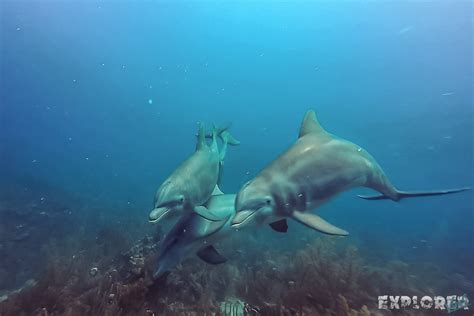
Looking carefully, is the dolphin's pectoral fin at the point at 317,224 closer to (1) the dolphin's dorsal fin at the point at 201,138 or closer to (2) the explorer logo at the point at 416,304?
(1) the dolphin's dorsal fin at the point at 201,138

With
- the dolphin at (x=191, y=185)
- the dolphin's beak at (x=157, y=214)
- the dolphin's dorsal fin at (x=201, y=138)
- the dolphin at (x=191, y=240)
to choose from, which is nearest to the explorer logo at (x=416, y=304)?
the dolphin at (x=191, y=240)

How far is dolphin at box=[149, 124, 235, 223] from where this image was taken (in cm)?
546

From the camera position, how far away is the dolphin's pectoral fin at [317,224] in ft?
15.5

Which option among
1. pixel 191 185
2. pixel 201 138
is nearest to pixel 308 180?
pixel 191 185

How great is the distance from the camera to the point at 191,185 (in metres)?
6.12

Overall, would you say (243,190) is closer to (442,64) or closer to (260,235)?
(260,235)

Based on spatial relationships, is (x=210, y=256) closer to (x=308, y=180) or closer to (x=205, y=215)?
(x=205, y=215)

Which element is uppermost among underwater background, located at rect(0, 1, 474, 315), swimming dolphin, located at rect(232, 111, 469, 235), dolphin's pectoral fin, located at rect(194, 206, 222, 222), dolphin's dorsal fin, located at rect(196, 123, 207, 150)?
dolphin's dorsal fin, located at rect(196, 123, 207, 150)

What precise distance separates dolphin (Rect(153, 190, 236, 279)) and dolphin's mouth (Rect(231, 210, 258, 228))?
4.67ft

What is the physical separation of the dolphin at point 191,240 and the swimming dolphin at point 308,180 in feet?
4.23

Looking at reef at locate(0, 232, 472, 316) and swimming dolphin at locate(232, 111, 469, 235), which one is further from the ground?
swimming dolphin at locate(232, 111, 469, 235)

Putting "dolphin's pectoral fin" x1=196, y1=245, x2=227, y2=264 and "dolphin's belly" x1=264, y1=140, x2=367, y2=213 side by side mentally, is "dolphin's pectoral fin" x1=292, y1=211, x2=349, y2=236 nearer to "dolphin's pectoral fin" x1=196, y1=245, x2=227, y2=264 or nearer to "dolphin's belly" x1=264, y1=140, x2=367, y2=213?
"dolphin's belly" x1=264, y1=140, x2=367, y2=213

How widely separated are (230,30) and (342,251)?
120 feet

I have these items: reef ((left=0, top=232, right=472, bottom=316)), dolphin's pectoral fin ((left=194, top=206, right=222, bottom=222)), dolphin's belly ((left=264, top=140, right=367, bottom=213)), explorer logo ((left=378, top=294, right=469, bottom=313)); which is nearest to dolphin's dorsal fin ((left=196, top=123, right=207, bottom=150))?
dolphin's pectoral fin ((left=194, top=206, right=222, bottom=222))
